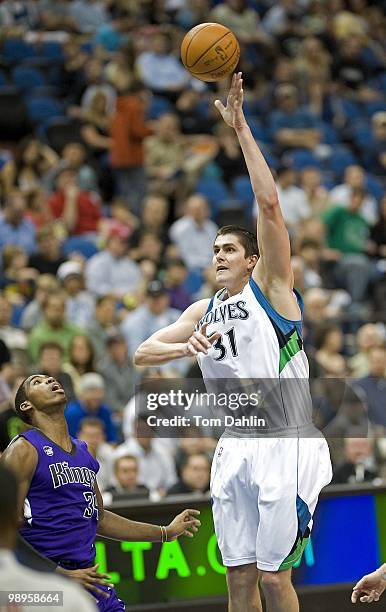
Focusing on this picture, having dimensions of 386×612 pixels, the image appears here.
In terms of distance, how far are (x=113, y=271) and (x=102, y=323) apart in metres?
1.31

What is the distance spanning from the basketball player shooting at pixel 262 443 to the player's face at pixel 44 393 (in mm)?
594

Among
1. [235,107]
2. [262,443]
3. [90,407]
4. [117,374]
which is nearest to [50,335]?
[117,374]

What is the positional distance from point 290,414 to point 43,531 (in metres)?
1.36

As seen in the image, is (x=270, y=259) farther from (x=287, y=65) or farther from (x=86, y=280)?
(x=287, y=65)

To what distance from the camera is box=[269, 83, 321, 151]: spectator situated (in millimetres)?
17828

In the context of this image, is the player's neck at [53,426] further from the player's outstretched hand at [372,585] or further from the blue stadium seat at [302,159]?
the blue stadium seat at [302,159]

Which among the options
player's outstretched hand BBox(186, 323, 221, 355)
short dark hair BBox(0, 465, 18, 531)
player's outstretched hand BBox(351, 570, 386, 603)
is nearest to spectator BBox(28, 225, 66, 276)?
player's outstretched hand BBox(186, 323, 221, 355)

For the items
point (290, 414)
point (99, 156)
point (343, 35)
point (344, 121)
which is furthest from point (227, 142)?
point (290, 414)

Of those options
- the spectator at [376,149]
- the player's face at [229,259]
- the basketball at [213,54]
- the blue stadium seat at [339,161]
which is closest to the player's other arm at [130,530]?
the player's face at [229,259]

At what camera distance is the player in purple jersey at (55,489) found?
6098 millimetres

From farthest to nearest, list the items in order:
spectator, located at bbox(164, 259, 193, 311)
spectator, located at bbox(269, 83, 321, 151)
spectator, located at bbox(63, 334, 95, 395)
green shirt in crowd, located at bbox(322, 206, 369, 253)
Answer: spectator, located at bbox(269, 83, 321, 151), green shirt in crowd, located at bbox(322, 206, 369, 253), spectator, located at bbox(164, 259, 193, 311), spectator, located at bbox(63, 334, 95, 395)

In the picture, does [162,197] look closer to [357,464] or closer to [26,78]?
[26,78]

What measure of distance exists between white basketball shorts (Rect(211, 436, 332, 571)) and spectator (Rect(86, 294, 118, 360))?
5787 mm

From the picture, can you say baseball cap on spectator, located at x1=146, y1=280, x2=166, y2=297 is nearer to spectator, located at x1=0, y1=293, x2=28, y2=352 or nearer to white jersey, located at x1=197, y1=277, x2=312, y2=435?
spectator, located at x1=0, y1=293, x2=28, y2=352
